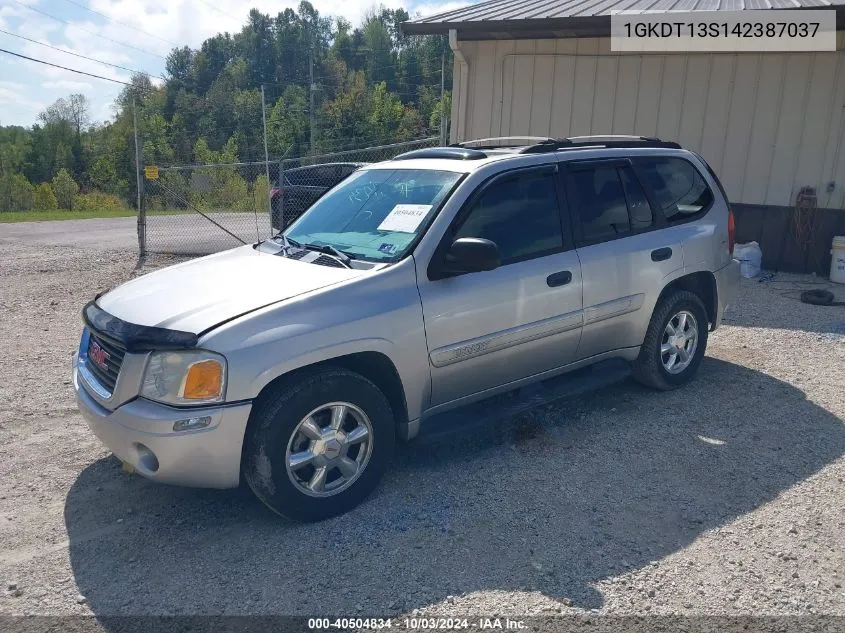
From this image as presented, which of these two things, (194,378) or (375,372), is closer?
(194,378)

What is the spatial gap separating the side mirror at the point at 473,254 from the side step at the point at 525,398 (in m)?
0.91

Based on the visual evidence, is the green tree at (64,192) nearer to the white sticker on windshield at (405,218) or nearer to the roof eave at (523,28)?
the roof eave at (523,28)

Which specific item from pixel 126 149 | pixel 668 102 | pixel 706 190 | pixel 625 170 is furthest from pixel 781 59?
pixel 126 149

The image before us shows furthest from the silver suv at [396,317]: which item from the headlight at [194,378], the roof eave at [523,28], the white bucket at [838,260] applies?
the white bucket at [838,260]

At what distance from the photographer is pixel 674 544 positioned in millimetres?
3453

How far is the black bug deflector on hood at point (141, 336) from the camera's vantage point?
3.29 meters

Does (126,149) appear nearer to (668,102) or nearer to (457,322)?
(668,102)

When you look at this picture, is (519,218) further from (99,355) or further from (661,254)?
(99,355)

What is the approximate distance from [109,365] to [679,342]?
4.02m

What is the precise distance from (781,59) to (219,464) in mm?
9257

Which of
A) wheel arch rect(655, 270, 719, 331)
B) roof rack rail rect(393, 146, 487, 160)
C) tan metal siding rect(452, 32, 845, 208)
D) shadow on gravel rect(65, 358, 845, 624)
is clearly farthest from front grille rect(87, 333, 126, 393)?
tan metal siding rect(452, 32, 845, 208)

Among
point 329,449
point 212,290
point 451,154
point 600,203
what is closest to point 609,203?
point 600,203

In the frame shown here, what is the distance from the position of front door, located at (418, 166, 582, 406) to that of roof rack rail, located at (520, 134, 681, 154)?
0.23 metres

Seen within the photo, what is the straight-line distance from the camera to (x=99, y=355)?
374 centimetres
